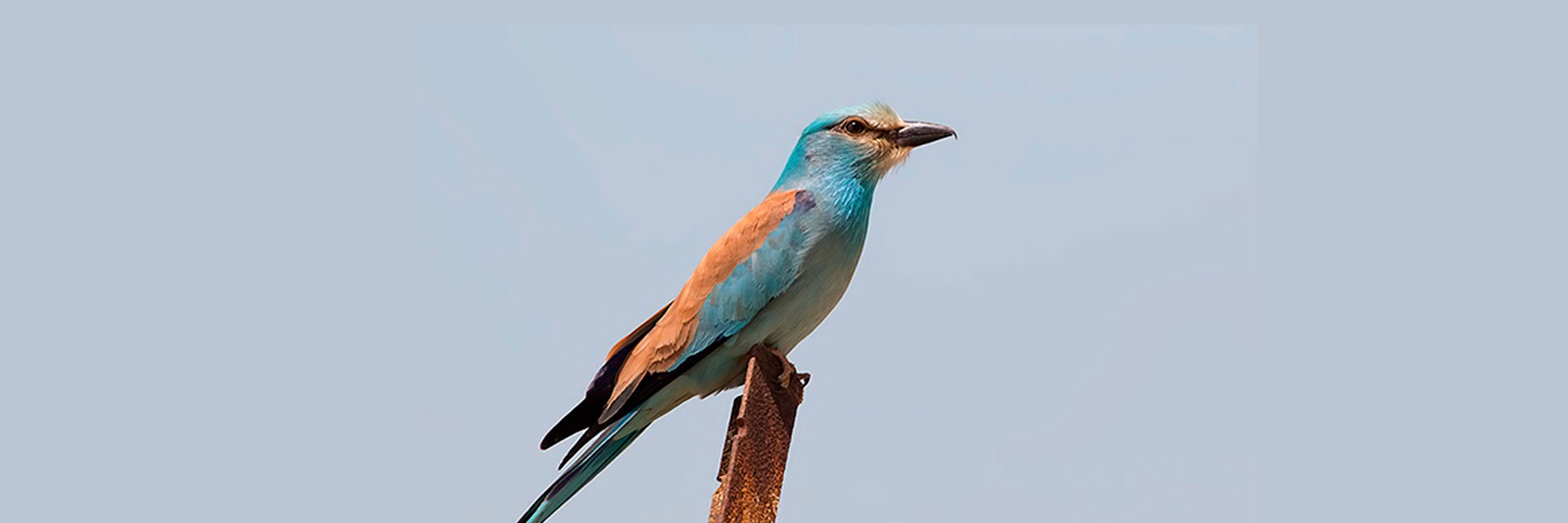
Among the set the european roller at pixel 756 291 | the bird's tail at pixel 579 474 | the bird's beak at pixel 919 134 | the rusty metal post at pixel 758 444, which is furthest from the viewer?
the bird's beak at pixel 919 134

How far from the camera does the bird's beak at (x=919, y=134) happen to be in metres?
4.33

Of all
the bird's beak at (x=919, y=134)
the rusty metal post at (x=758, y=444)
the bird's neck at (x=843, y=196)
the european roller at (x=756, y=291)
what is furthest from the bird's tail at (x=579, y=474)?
the bird's beak at (x=919, y=134)

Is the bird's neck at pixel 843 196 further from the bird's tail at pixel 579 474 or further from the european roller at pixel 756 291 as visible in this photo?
the bird's tail at pixel 579 474

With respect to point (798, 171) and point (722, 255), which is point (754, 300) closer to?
point (722, 255)

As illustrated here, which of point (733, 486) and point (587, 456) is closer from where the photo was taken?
point (733, 486)

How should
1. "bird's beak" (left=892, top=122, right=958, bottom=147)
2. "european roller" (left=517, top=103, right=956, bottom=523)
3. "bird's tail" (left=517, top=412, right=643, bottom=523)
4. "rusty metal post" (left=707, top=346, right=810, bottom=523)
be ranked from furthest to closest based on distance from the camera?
"bird's beak" (left=892, top=122, right=958, bottom=147)
"bird's tail" (left=517, top=412, right=643, bottom=523)
"european roller" (left=517, top=103, right=956, bottom=523)
"rusty metal post" (left=707, top=346, right=810, bottom=523)

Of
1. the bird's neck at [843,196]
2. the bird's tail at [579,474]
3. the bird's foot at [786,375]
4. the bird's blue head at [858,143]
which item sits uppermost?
the bird's blue head at [858,143]

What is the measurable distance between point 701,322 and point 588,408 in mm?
474

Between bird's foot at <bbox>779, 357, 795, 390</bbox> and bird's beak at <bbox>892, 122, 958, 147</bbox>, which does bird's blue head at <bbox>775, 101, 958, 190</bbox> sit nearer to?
bird's beak at <bbox>892, 122, 958, 147</bbox>

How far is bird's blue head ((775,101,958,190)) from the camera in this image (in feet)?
14.1

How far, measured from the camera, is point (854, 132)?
4.32 m

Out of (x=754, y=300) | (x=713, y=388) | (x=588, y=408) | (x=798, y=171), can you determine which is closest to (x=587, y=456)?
(x=588, y=408)

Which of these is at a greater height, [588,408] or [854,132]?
[854,132]

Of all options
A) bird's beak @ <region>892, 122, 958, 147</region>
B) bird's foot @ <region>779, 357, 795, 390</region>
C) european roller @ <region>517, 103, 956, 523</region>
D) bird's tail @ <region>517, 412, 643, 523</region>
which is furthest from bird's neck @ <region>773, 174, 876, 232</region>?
bird's tail @ <region>517, 412, 643, 523</region>
